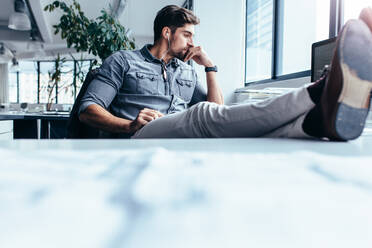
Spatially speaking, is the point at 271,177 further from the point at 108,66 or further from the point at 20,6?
the point at 20,6

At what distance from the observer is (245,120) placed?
73 centimetres

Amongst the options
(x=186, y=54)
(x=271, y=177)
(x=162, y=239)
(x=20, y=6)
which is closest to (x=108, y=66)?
(x=186, y=54)

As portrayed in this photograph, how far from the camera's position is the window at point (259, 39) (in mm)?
3428

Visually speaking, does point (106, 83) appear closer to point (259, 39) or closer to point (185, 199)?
point (185, 199)

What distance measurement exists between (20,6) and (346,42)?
4.42m

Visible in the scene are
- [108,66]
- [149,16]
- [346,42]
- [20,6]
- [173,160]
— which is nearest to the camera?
[173,160]

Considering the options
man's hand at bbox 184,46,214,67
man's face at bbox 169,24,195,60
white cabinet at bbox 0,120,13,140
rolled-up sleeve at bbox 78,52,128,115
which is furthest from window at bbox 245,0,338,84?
white cabinet at bbox 0,120,13,140

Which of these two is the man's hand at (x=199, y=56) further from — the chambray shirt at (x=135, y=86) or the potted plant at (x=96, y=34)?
the potted plant at (x=96, y=34)

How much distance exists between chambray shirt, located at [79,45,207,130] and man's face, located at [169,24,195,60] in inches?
2.5

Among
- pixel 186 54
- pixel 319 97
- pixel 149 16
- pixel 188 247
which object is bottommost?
pixel 188 247

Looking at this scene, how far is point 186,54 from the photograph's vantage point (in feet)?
5.78

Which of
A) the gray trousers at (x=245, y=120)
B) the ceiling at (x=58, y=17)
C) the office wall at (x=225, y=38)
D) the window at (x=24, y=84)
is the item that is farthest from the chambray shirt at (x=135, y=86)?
the window at (x=24, y=84)

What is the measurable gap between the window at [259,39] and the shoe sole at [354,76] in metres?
2.78

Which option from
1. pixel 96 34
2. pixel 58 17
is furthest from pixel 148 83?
pixel 58 17
